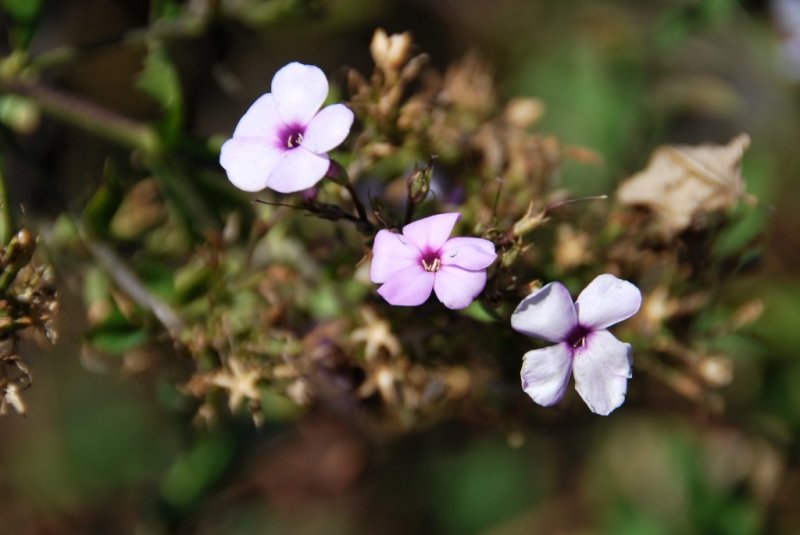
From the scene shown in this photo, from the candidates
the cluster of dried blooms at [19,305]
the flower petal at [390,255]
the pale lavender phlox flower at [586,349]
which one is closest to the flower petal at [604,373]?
the pale lavender phlox flower at [586,349]

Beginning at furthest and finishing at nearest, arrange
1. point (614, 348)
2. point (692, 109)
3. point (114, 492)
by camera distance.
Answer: point (114, 492) < point (692, 109) < point (614, 348)

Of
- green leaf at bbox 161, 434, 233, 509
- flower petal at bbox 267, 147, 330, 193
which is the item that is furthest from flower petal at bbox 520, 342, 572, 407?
green leaf at bbox 161, 434, 233, 509

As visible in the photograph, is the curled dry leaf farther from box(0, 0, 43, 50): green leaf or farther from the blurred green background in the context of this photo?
box(0, 0, 43, 50): green leaf

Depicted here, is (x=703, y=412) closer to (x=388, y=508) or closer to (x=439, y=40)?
(x=388, y=508)

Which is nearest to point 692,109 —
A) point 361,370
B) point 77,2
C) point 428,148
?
point 428,148

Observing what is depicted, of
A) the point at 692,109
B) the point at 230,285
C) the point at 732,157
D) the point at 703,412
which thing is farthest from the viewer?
the point at 692,109

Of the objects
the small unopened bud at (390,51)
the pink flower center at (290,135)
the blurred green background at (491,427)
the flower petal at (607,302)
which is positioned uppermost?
the pink flower center at (290,135)

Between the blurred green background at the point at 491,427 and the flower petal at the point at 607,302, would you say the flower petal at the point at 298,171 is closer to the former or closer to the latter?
the flower petal at the point at 607,302
